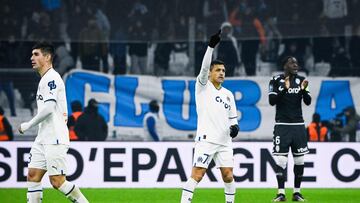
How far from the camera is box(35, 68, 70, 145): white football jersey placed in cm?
1147

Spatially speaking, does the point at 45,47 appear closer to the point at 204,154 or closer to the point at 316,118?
the point at 204,154

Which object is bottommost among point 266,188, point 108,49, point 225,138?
point 266,188

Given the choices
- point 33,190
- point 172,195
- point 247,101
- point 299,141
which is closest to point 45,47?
point 33,190

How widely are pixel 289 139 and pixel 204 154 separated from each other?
3233 millimetres

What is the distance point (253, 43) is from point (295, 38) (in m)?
0.97

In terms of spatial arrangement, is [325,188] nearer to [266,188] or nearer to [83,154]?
[266,188]

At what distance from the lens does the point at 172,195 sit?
16.5 metres

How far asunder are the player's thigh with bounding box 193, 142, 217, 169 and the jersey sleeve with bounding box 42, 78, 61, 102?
2173 millimetres

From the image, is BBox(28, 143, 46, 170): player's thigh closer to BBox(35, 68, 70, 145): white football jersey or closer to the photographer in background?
BBox(35, 68, 70, 145): white football jersey

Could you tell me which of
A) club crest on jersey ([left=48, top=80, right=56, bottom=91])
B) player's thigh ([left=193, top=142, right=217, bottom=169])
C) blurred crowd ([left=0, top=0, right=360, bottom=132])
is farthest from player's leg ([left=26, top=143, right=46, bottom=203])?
blurred crowd ([left=0, top=0, right=360, bottom=132])

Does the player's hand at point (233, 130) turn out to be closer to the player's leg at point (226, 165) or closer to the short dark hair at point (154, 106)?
the player's leg at point (226, 165)

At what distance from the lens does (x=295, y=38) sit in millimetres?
21266

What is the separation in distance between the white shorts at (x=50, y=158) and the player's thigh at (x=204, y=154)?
1.88 metres

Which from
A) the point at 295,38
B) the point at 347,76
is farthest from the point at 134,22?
the point at 347,76
